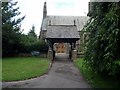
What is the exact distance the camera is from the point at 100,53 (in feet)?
44.4

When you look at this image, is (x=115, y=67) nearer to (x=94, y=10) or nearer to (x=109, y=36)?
(x=109, y=36)

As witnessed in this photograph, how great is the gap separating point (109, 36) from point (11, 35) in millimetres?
26350

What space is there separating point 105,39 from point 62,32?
24442 mm

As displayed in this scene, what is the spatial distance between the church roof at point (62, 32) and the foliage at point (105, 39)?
1888cm

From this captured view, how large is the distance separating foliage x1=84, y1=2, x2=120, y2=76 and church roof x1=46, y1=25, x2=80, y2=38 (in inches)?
743

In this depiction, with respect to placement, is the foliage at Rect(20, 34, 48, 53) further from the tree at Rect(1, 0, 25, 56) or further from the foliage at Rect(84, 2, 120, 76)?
the foliage at Rect(84, 2, 120, 76)

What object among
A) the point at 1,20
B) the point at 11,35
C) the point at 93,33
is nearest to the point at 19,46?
the point at 11,35

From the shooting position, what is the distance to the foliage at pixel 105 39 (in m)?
11.2

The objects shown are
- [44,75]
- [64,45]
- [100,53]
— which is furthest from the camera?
[64,45]

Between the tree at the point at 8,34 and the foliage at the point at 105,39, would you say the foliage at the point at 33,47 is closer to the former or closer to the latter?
the tree at the point at 8,34

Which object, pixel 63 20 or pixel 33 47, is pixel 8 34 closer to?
pixel 33 47

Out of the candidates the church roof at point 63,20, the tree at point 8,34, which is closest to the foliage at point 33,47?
the tree at point 8,34

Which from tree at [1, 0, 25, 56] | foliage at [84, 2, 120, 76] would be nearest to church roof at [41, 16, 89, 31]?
tree at [1, 0, 25, 56]

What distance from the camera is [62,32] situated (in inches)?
1428
